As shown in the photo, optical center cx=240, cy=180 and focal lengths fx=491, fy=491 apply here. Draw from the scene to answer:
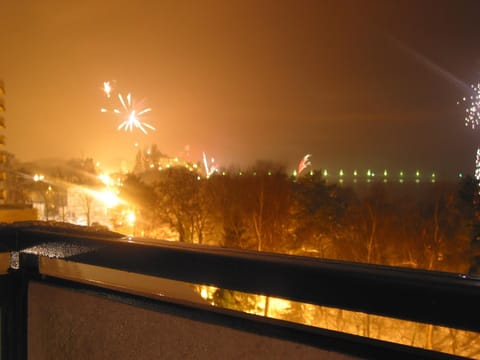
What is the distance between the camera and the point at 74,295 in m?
2.30

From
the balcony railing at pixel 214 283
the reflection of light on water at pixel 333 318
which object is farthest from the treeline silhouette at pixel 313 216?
the balcony railing at pixel 214 283

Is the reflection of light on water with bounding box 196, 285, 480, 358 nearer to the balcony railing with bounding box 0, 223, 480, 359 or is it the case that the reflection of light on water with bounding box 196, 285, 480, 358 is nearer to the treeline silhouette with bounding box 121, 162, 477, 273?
the balcony railing with bounding box 0, 223, 480, 359

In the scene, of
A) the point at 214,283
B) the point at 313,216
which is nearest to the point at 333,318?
the point at 214,283

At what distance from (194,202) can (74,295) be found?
38021mm

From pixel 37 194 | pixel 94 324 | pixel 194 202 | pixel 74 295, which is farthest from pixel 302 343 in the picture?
pixel 37 194

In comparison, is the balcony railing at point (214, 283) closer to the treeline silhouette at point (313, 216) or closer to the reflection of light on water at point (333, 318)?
the reflection of light on water at point (333, 318)

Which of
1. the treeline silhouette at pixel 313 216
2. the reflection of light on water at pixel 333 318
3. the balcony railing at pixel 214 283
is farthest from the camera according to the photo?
the treeline silhouette at pixel 313 216

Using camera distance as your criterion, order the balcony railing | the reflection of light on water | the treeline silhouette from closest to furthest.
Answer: the balcony railing
the reflection of light on water
the treeline silhouette

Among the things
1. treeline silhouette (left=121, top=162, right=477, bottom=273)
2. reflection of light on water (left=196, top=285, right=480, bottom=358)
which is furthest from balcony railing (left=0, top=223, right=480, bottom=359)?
treeline silhouette (left=121, top=162, right=477, bottom=273)

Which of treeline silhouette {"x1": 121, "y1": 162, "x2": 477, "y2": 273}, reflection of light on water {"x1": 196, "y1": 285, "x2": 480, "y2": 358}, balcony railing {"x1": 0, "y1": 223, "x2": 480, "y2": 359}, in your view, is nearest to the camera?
balcony railing {"x1": 0, "y1": 223, "x2": 480, "y2": 359}

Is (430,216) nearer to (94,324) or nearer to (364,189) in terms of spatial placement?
(364,189)

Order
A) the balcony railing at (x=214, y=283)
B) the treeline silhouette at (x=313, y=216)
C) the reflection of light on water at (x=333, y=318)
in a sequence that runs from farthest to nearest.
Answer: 1. the treeline silhouette at (x=313, y=216)
2. the reflection of light on water at (x=333, y=318)
3. the balcony railing at (x=214, y=283)

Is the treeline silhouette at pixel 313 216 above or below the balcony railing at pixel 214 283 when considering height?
below

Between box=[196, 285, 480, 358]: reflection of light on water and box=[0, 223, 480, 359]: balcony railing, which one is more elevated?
box=[0, 223, 480, 359]: balcony railing
